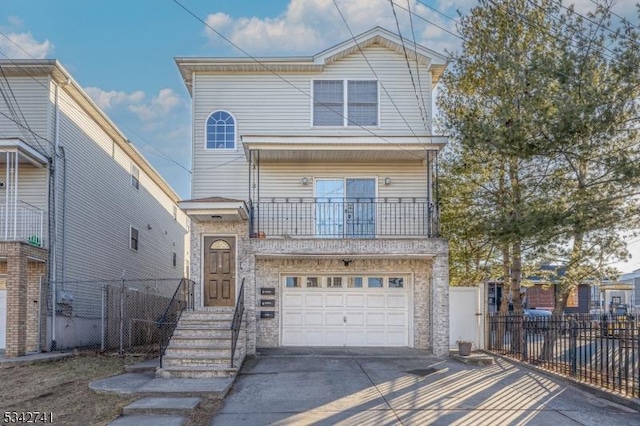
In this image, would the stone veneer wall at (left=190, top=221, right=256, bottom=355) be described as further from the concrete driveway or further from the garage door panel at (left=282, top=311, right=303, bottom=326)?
the garage door panel at (left=282, top=311, right=303, bottom=326)

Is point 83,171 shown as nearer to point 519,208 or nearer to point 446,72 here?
point 446,72

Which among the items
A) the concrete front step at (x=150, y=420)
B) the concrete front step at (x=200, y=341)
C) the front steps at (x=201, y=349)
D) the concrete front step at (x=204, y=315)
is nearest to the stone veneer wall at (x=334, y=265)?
the concrete front step at (x=204, y=315)

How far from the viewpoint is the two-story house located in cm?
1416

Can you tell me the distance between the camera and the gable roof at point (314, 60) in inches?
607

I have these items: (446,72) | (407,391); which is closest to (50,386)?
(407,391)

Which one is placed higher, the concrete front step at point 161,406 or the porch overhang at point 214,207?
the porch overhang at point 214,207

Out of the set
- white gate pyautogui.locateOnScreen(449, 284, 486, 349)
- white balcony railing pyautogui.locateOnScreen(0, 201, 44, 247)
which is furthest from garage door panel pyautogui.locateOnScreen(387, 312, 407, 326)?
white balcony railing pyautogui.locateOnScreen(0, 201, 44, 247)

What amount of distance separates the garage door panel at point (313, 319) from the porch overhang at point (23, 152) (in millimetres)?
8198

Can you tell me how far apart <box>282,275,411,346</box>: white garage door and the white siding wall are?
9.39 feet

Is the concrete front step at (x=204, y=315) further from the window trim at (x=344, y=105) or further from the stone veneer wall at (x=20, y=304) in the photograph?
the window trim at (x=344, y=105)

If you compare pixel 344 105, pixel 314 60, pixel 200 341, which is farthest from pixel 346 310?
pixel 314 60

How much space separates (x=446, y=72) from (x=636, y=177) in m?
7.27

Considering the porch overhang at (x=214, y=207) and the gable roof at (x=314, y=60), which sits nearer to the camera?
the porch overhang at (x=214, y=207)

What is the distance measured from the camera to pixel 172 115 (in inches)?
1027
